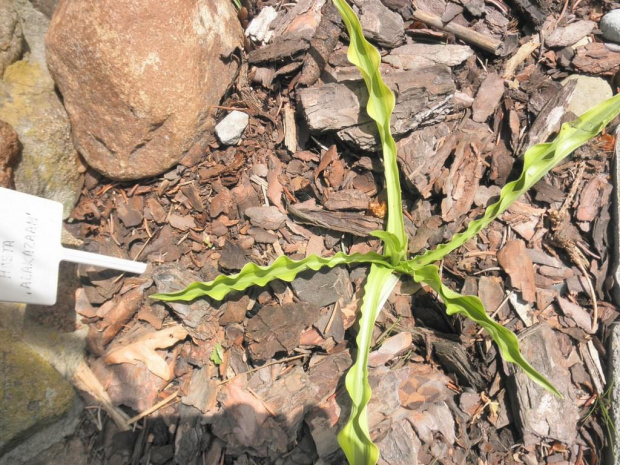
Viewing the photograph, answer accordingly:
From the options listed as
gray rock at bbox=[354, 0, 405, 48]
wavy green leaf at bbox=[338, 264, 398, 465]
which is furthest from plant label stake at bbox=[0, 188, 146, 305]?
gray rock at bbox=[354, 0, 405, 48]

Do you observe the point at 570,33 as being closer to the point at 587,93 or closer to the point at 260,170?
the point at 587,93

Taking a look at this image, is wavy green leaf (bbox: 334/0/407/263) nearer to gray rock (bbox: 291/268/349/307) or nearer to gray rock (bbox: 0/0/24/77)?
gray rock (bbox: 291/268/349/307)

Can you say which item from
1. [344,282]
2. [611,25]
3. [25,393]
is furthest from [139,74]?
[611,25]

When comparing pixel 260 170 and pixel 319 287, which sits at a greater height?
pixel 260 170

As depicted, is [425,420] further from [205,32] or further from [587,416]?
[205,32]

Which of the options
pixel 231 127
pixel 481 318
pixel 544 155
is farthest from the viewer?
pixel 231 127

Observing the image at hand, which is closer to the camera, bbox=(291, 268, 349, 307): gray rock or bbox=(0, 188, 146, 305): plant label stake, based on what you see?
bbox=(0, 188, 146, 305): plant label stake
